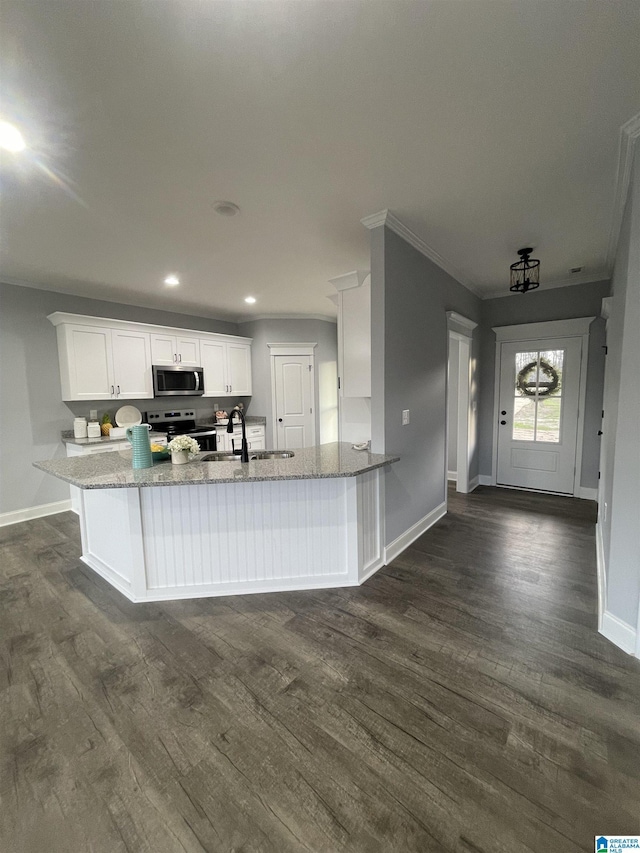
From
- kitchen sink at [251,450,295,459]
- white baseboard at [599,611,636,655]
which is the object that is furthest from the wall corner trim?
white baseboard at [599,611,636,655]

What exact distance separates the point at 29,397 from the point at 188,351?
2015 mm

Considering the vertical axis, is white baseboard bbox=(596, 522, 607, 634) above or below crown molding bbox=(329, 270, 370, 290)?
below

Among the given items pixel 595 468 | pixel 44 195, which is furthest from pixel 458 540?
pixel 44 195

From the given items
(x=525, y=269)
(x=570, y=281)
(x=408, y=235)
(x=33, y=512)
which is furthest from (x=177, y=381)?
(x=570, y=281)

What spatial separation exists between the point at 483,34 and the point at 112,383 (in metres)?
Result: 4.65

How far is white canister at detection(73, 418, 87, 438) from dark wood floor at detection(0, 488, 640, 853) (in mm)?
2119

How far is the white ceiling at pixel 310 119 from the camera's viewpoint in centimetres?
125

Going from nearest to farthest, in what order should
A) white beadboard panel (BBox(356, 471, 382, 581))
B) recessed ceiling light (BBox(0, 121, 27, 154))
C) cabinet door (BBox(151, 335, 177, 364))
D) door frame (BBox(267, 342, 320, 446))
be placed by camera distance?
recessed ceiling light (BBox(0, 121, 27, 154))
white beadboard panel (BBox(356, 471, 382, 581))
cabinet door (BBox(151, 335, 177, 364))
door frame (BBox(267, 342, 320, 446))

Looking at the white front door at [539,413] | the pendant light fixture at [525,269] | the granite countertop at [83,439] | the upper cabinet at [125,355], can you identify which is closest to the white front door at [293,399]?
the upper cabinet at [125,355]

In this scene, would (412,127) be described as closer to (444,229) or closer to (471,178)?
(471,178)

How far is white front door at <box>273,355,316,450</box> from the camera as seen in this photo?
602cm

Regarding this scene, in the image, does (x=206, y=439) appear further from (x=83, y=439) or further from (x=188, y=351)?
(x=83, y=439)

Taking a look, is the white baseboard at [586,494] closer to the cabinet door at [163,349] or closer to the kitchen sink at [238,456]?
the kitchen sink at [238,456]

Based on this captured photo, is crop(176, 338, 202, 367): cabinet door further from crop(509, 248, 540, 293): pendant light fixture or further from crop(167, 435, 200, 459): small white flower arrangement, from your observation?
crop(509, 248, 540, 293): pendant light fixture
